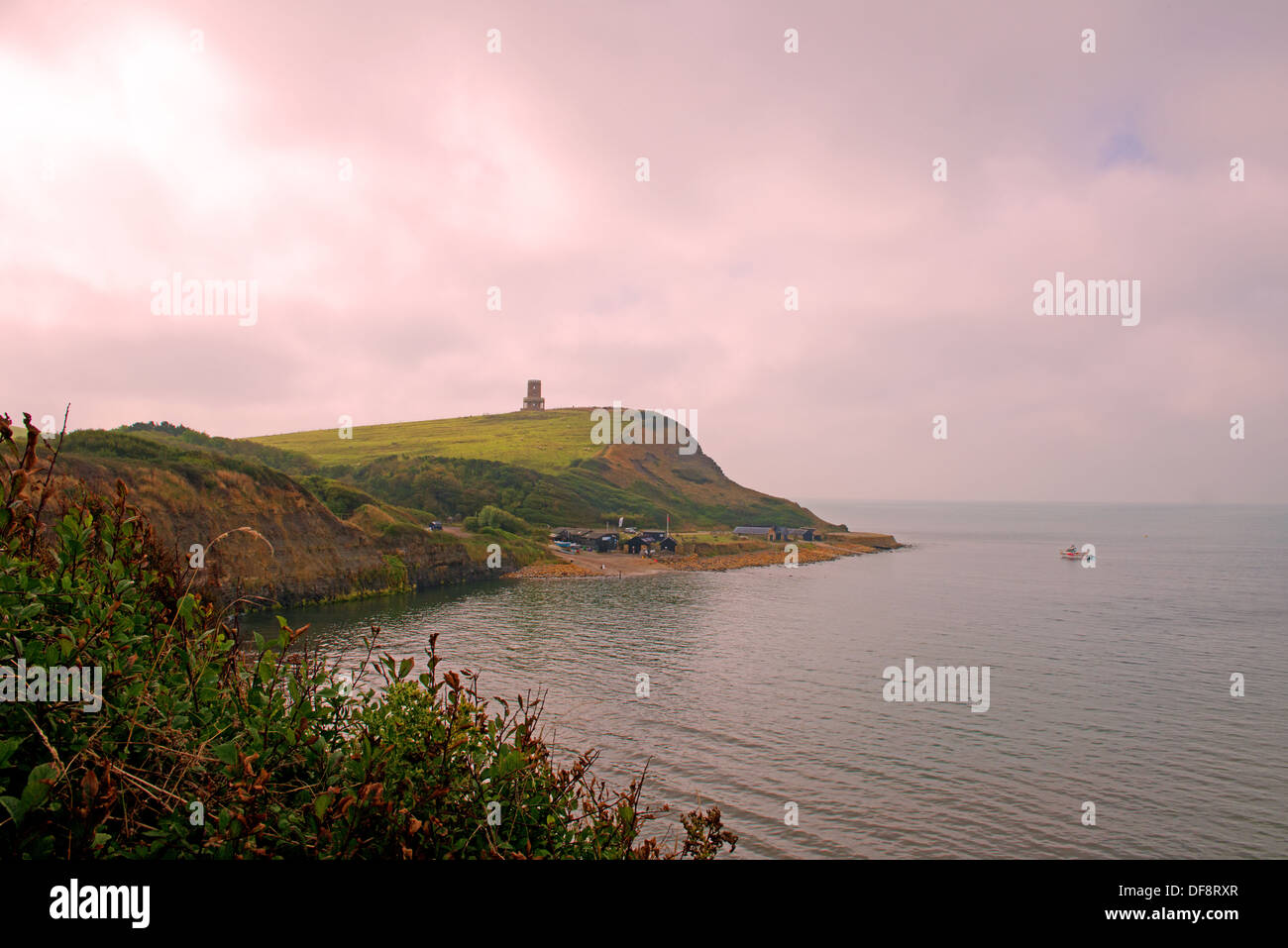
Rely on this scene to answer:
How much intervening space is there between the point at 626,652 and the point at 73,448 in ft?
207

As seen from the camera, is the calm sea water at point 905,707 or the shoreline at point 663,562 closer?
the calm sea water at point 905,707

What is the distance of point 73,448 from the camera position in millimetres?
69000

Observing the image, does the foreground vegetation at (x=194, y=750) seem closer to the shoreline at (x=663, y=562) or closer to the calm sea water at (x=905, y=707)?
the calm sea water at (x=905, y=707)

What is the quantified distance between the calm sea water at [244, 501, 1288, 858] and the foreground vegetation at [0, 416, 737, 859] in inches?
696

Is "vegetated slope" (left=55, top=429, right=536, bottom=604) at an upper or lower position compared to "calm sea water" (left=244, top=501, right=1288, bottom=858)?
upper

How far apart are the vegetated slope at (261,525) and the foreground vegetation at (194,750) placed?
56505mm

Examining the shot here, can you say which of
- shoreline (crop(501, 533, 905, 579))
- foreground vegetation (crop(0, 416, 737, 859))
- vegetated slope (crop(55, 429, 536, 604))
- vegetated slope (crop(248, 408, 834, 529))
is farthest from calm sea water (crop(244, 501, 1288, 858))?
vegetated slope (crop(248, 408, 834, 529))

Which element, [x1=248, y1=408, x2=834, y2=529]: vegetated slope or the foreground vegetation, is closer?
the foreground vegetation

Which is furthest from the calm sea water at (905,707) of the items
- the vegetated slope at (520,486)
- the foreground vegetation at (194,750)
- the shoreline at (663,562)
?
the vegetated slope at (520,486)

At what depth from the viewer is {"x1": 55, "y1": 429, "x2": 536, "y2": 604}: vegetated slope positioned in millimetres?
61344

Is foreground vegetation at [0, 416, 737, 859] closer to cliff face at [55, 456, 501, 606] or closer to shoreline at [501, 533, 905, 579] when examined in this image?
cliff face at [55, 456, 501, 606]

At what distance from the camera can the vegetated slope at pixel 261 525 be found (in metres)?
61.3

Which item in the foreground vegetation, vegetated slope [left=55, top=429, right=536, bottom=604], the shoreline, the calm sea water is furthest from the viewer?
the shoreline

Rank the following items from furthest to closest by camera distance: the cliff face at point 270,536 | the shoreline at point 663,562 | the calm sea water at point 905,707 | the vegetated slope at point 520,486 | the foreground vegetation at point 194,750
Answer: the vegetated slope at point 520,486 → the shoreline at point 663,562 → the cliff face at point 270,536 → the calm sea water at point 905,707 → the foreground vegetation at point 194,750
